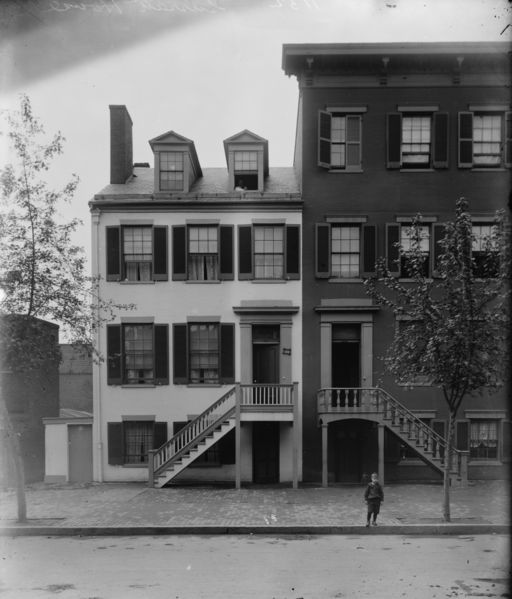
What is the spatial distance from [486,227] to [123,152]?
13719 millimetres

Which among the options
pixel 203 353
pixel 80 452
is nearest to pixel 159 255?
pixel 203 353

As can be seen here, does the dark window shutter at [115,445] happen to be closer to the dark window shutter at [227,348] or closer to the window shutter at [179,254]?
the dark window shutter at [227,348]

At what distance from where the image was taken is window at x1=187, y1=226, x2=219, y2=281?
21078 millimetres

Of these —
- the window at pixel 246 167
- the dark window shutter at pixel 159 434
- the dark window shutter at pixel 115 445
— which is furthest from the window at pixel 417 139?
the dark window shutter at pixel 115 445

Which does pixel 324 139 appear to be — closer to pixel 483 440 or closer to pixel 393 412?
pixel 393 412

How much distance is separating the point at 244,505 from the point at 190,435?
12.2 ft

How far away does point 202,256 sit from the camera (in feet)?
69.3

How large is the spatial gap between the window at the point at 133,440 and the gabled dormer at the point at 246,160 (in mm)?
9023

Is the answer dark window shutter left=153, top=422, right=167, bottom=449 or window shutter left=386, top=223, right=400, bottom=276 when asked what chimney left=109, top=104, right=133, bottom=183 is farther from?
window shutter left=386, top=223, right=400, bottom=276

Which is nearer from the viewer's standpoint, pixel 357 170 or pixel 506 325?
pixel 506 325

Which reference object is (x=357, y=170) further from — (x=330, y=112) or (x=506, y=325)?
(x=506, y=325)

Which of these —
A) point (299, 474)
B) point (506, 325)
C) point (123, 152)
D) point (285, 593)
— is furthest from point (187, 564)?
point (123, 152)

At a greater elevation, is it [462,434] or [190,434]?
[190,434]

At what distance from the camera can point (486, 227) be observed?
67.7ft
